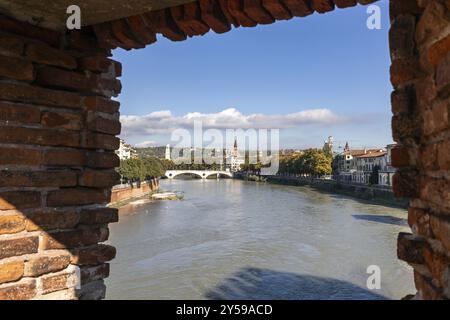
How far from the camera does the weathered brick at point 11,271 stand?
2.30 m

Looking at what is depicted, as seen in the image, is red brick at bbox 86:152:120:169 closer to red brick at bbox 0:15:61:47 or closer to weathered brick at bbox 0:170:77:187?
weathered brick at bbox 0:170:77:187

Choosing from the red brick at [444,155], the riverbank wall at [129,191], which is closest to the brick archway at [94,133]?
the red brick at [444,155]

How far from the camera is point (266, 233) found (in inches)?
1051

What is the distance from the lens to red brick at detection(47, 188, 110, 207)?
102 inches

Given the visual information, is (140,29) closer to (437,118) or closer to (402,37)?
(402,37)

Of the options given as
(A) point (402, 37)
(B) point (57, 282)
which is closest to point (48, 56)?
(B) point (57, 282)

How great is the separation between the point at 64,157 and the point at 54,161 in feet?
0.25

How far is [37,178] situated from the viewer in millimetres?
2506

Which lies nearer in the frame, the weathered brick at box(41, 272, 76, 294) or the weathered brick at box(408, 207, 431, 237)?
the weathered brick at box(408, 207, 431, 237)

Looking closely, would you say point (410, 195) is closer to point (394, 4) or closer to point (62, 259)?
point (394, 4)

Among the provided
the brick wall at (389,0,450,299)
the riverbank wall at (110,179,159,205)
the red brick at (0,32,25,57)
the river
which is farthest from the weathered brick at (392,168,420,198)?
the riverbank wall at (110,179,159,205)

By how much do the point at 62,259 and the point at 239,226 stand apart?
28.3 meters

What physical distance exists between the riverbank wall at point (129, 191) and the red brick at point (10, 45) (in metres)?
42.4

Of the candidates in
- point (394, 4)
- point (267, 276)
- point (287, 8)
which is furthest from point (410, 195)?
point (267, 276)
